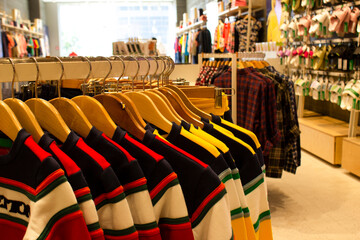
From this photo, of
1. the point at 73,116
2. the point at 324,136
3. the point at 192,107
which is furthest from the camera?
the point at 324,136

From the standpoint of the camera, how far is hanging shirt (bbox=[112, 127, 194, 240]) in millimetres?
876

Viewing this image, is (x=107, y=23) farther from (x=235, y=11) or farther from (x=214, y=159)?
(x=214, y=159)

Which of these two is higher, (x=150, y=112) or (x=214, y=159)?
(x=150, y=112)

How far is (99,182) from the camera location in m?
0.82

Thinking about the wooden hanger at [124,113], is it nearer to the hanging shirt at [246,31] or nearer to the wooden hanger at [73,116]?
the wooden hanger at [73,116]

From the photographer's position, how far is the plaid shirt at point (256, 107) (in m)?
2.69

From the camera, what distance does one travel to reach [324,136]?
13.8 ft

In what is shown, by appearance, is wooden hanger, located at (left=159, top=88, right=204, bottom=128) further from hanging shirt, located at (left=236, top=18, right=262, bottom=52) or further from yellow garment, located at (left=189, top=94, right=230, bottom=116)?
hanging shirt, located at (left=236, top=18, right=262, bottom=52)

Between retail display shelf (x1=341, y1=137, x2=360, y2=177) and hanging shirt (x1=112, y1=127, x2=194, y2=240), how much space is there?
3208 mm

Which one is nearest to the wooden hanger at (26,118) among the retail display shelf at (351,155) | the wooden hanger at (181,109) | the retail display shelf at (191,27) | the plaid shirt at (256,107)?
the wooden hanger at (181,109)

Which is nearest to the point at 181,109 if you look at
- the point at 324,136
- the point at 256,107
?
the point at 256,107

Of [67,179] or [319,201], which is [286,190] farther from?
[67,179]

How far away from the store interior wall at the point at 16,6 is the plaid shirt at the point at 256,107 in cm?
805

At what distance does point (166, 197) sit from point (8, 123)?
397 mm
